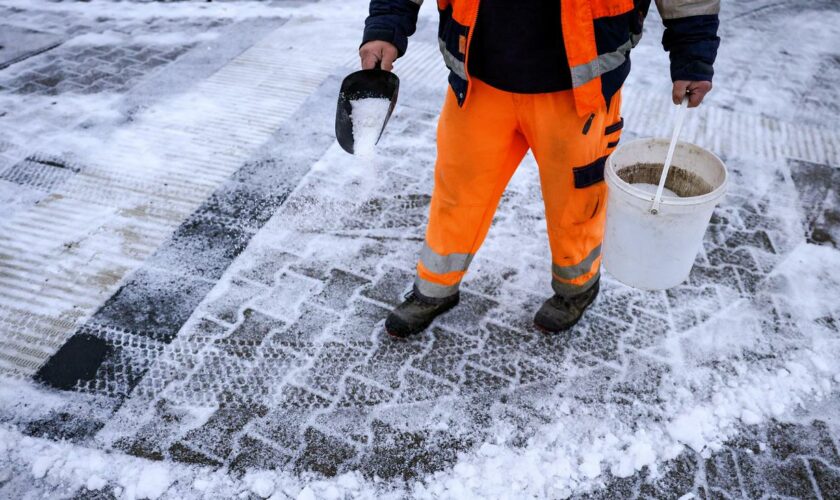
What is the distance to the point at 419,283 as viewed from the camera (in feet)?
9.45

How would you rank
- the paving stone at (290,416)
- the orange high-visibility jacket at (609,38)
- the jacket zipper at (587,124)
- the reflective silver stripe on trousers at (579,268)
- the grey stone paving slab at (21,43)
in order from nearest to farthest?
the orange high-visibility jacket at (609,38), the jacket zipper at (587,124), the paving stone at (290,416), the reflective silver stripe on trousers at (579,268), the grey stone paving slab at (21,43)

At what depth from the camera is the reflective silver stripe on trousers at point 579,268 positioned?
9.04 ft

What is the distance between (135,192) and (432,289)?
2.09m

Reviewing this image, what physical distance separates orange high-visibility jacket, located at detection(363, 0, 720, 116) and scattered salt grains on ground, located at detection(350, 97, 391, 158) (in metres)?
0.38

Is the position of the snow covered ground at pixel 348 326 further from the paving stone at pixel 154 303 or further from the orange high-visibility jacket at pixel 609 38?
the orange high-visibility jacket at pixel 609 38

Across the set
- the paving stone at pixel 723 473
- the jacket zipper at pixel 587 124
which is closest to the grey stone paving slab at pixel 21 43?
the jacket zipper at pixel 587 124

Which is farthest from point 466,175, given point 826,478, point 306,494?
point 826,478

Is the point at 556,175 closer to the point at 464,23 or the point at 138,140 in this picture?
the point at 464,23

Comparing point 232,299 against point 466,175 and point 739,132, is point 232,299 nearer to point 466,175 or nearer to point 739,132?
point 466,175

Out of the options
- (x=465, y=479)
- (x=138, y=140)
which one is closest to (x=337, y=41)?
(x=138, y=140)

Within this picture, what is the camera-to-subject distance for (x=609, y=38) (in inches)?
83.2

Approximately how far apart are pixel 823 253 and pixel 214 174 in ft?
11.8

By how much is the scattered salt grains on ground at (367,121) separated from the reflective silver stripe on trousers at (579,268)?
1.01m

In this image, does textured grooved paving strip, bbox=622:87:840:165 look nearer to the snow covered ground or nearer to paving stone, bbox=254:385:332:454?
the snow covered ground
